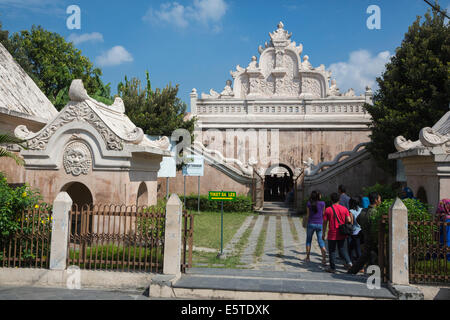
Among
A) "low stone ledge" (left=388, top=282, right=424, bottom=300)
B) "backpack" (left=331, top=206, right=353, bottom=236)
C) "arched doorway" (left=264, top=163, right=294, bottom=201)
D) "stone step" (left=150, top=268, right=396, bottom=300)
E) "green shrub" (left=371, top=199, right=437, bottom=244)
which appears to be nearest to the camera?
"low stone ledge" (left=388, top=282, right=424, bottom=300)

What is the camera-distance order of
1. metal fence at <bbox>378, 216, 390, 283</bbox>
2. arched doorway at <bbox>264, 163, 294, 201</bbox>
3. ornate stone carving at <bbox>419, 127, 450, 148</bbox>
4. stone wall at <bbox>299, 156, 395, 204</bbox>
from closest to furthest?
metal fence at <bbox>378, 216, 390, 283</bbox>, ornate stone carving at <bbox>419, 127, 450, 148</bbox>, stone wall at <bbox>299, 156, 395, 204</bbox>, arched doorway at <bbox>264, 163, 294, 201</bbox>

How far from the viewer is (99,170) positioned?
25.0ft

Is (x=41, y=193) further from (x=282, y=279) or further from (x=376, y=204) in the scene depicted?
(x=376, y=204)

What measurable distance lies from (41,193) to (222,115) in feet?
55.6

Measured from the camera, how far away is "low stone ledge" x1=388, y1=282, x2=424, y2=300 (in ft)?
17.7

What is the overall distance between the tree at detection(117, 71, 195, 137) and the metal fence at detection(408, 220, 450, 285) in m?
14.2

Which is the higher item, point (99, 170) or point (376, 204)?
point (99, 170)

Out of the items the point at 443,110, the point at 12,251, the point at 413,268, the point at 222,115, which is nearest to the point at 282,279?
the point at 413,268

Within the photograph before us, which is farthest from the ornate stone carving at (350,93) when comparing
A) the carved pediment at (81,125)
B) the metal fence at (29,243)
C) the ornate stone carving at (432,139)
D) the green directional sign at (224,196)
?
the metal fence at (29,243)

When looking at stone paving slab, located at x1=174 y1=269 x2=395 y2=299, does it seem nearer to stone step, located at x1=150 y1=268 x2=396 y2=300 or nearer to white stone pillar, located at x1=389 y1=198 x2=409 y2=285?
stone step, located at x1=150 y1=268 x2=396 y2=300

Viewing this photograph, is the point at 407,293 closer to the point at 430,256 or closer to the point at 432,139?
the point at 430,256

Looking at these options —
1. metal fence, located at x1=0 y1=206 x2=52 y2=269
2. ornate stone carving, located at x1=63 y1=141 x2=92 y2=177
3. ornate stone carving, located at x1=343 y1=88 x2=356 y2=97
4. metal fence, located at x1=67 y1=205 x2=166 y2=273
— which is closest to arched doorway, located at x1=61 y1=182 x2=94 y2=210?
ornate stone carving, located at x1=63 y1=141 x2=92 y2=177

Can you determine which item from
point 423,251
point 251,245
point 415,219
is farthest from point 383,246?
point 251,245

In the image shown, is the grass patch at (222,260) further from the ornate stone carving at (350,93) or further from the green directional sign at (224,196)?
the ornate stone carving at (350,93)
